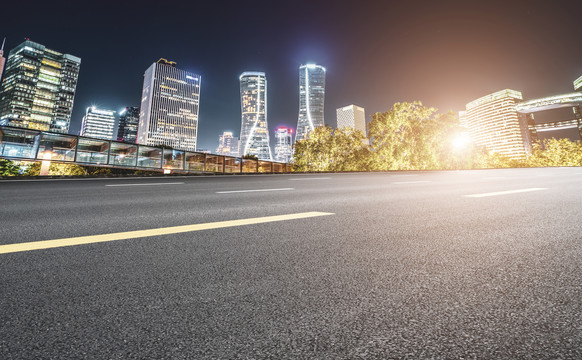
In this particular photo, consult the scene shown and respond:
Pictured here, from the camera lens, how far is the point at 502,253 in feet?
6.49

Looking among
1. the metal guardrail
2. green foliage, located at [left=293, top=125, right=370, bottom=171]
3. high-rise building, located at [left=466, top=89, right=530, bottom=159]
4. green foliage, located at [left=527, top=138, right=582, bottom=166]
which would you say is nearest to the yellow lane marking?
the metal guardrail

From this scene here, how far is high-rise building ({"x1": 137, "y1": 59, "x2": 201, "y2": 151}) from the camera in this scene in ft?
483

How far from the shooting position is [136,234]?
250cm

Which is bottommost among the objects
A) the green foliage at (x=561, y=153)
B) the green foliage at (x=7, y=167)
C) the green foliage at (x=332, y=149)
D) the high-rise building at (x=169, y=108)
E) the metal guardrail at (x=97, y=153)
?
the green foliage at (x=7, y=167)

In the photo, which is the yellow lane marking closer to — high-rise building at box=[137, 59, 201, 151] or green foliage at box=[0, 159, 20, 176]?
green foliage at box=[0, 159, 20, 176]

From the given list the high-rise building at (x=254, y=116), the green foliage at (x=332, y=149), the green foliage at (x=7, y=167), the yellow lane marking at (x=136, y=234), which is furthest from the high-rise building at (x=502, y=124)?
the green foliage at (x=7, y=167)

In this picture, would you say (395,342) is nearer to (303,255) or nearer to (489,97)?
(303,255)

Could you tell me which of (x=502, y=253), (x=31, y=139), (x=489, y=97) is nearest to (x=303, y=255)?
(x=502, y=253)

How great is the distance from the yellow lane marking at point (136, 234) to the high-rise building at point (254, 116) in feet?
523

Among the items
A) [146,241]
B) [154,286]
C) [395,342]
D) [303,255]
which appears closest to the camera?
[395,342]

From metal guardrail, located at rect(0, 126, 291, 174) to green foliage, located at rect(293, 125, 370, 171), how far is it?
16597 millimetres

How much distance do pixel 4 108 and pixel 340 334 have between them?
205 m

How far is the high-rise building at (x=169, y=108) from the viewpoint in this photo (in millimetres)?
147125

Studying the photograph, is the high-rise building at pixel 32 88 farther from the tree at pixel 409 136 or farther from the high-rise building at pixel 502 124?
the high-rise building at pixel 502 124
